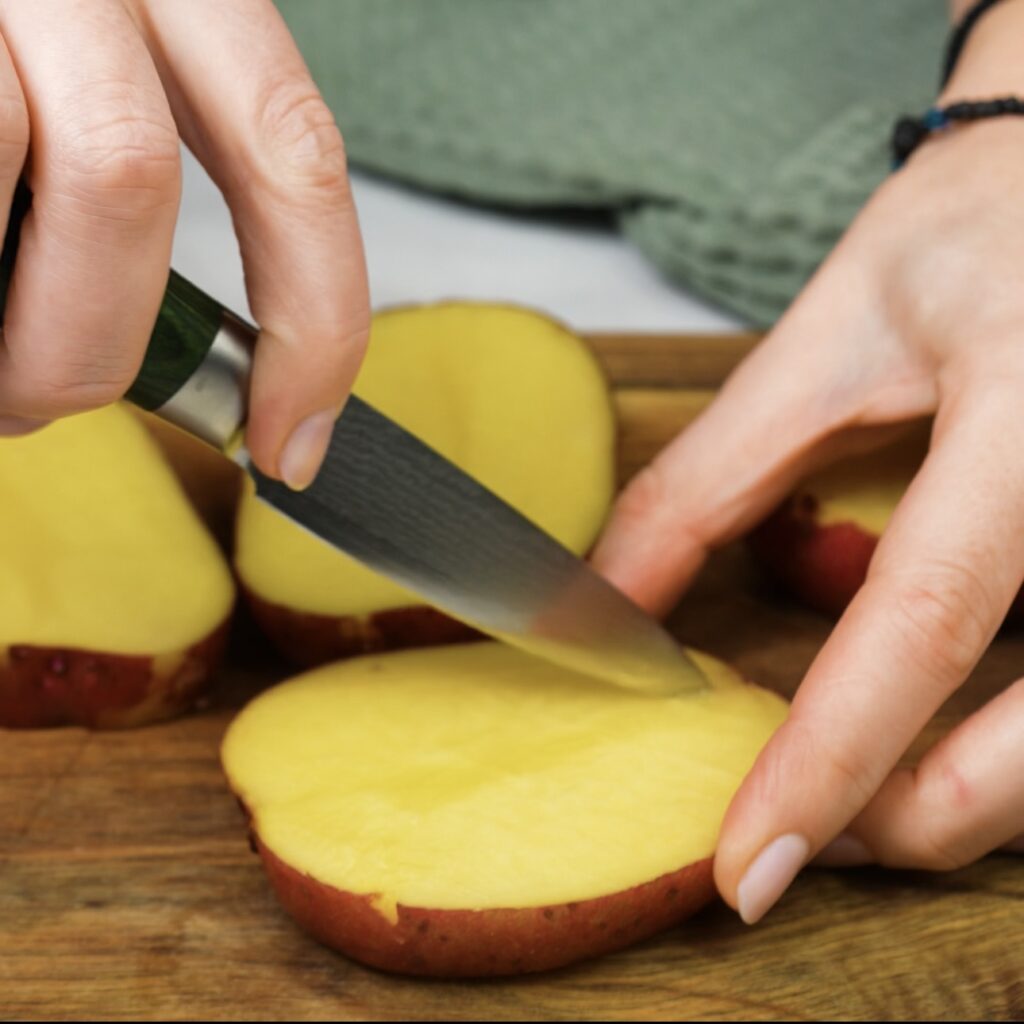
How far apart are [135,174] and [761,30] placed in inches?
47.1

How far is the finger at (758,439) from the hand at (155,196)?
13.2 inches

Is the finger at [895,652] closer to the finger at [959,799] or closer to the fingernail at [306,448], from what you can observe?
the finger at [959,799]

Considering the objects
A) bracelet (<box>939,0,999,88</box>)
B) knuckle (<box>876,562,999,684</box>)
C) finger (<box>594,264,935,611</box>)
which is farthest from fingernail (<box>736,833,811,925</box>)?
bracelet (<box>939,0,999,88</box>)

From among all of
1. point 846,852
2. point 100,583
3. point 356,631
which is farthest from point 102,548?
point 846,852

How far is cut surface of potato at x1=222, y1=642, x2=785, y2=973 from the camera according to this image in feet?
2.32

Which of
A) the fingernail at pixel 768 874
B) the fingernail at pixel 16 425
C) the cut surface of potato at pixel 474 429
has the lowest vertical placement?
the cut surface of potato at pixel 474 429

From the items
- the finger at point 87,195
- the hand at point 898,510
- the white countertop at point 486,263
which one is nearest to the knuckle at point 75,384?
the finger at point 87,195

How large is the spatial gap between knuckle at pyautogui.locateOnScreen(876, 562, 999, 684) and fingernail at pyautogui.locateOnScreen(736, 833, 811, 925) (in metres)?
0.12

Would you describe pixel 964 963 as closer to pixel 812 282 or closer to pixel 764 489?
pixel 764 489

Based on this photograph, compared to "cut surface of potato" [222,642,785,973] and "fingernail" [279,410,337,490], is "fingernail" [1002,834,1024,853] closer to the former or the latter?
"cut surface of potato" [222,642,785,973]

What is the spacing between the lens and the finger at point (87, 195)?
55cm

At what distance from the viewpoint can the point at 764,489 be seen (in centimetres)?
96

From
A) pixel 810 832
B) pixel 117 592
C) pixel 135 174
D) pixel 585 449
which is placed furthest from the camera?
pixel 585 449

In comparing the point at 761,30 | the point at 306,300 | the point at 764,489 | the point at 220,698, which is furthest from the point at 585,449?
the point at 761,30
